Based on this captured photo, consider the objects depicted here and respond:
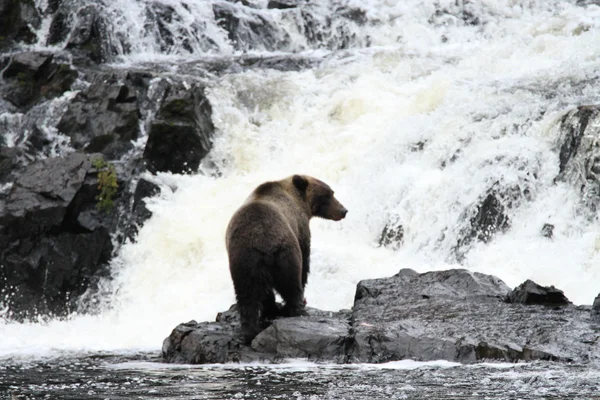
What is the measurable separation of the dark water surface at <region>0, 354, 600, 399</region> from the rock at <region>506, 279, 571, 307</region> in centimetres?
228

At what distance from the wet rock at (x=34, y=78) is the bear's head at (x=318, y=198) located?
39.6 feet

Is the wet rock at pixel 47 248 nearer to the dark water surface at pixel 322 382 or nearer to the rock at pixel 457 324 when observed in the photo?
the rock at pixel 457 324

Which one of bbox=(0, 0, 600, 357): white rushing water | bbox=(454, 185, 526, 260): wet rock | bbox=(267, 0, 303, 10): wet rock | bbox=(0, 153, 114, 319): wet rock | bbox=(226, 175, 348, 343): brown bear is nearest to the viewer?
bbox=(226, 175, 348, 343): brown bear

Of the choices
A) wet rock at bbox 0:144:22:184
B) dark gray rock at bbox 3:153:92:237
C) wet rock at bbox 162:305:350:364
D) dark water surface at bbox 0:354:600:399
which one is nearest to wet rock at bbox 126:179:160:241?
dark gray rock at bbox 3:153:92:237

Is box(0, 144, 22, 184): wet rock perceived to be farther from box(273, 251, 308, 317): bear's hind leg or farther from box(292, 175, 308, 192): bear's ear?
box(273, 251, 308, 317): bear's hind leg

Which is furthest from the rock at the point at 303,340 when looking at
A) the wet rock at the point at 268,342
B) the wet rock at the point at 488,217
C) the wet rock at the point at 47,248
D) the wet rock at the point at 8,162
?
the wet rock at the point at 8,162

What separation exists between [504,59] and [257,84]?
219 inches

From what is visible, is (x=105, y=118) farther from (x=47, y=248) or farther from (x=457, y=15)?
(x=457, y=15)

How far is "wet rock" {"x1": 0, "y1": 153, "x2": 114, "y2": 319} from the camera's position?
51.1ft

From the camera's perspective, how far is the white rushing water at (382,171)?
12.7 metres

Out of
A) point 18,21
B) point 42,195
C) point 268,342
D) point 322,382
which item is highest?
point 18,21

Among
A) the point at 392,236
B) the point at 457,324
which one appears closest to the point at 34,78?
the point at 392,236

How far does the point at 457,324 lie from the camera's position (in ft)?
25.5

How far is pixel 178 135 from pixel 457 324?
1060cm
